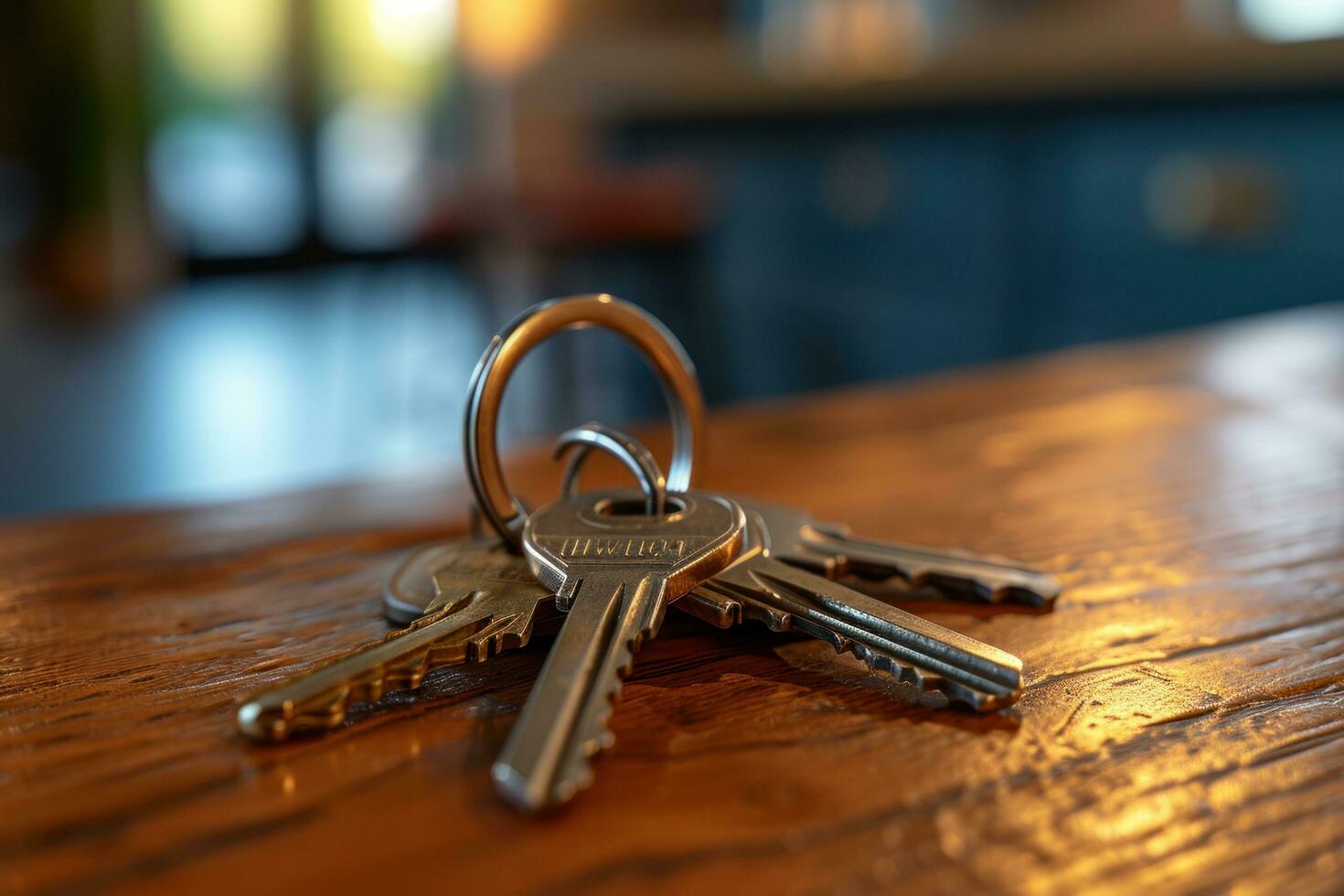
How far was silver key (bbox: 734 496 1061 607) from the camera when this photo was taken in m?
0.41

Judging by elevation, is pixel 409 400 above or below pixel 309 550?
below

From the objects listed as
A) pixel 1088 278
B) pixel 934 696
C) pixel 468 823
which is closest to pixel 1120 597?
pixel 934 696

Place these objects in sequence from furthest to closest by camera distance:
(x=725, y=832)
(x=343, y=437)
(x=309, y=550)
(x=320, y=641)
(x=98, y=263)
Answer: (x=98, y=263) < (x=343, y=437) < (x=309, y=550) < (x=320, y=641) < (x=725, y=832)

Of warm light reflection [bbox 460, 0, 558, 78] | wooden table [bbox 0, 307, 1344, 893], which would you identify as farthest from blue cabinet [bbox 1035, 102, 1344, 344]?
warm light reflection [bbox 460, 0, 558, 78]

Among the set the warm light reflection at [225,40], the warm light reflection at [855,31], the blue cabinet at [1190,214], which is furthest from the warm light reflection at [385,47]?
the blue cabinet at [1190,214]

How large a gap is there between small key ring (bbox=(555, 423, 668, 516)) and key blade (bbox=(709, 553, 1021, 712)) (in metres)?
0.04

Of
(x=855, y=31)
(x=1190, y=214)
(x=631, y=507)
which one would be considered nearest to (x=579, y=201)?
(x=1190, y=214)

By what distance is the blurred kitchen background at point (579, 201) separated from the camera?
2.18 metres

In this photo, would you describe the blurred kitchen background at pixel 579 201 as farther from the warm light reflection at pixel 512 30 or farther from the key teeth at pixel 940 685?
the key teeth at pixel 940 685

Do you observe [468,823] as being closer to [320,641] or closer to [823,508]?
[320,641]

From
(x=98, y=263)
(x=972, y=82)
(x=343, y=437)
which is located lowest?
(x=343, y=437)

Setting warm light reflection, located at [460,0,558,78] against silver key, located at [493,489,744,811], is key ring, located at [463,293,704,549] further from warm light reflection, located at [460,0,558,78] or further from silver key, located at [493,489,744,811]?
warm light reflection, located at [460,0,558,78]

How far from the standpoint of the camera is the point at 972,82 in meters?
2.43

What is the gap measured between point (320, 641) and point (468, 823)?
14 cm
